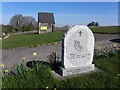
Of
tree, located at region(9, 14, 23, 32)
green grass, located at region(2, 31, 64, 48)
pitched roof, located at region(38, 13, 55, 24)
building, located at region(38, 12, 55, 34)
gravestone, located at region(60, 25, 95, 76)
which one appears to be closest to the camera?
gravestone, located at region(60, 25, 95, 76)

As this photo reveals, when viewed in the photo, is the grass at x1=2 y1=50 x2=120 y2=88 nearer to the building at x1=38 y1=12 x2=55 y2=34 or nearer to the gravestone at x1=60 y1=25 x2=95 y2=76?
the gravestone at x1=60 y1=25 x2=95 y2=76

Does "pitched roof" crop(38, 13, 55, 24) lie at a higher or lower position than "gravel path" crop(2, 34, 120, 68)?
higher

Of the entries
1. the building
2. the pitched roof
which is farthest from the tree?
the pitched roof

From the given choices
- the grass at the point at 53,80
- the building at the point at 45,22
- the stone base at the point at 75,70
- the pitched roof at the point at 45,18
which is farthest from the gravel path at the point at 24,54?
the pitched roof at the point at 45,18

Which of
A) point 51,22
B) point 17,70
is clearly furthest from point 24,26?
point 17,70

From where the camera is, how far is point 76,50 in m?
3.78

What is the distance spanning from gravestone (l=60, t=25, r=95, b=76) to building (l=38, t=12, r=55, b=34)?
63.9ft

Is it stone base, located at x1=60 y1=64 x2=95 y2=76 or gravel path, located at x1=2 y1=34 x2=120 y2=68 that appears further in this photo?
gravel path, located at x1=2 y1=34 x2=120 y2=68

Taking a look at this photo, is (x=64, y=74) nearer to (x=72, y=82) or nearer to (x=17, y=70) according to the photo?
(x=72, y=82)

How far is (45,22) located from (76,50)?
66.0 feet

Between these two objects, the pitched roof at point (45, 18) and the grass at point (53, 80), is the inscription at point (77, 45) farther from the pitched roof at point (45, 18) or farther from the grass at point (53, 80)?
the pitched roof at point (45, 18)

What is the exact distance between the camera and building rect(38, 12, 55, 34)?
22766mm

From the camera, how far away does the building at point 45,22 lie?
22.8 meters

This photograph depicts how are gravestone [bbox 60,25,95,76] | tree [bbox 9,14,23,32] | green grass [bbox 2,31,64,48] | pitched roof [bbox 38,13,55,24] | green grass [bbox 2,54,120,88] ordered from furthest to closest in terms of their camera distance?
1. tree [bbox 9,14,23,32]
2. pitched roof [bbox 38,13,55,24]
3. green grass [bbox 2,31,64,48]
4. gravestone [bbox 60,25,95,76]
5. green grass [bbox 2,54,120,88]
